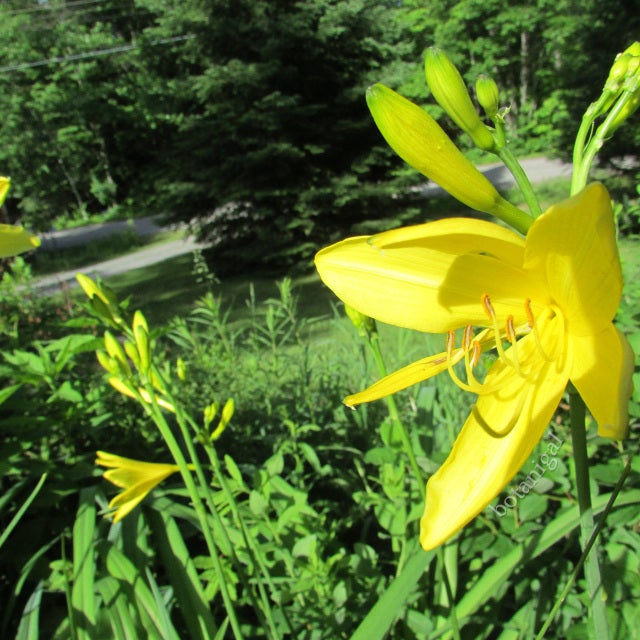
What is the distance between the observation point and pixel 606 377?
1.77 feet

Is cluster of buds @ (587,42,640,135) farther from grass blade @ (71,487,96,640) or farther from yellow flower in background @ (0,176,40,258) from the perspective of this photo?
grass blade @ (71,487,96,640)

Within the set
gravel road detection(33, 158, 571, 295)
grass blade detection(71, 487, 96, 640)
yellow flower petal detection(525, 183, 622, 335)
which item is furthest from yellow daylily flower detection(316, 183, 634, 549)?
gravel road detection(33, 158, 571, 295)

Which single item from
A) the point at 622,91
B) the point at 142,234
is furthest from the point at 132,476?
the point at 142,234

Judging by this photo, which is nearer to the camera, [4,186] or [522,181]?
[522,181]

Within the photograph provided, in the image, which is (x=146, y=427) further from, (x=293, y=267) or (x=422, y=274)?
(x=293, y=267)

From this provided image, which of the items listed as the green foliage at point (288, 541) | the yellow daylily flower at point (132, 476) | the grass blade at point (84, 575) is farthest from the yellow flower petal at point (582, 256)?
the grass blade at point (84, 575)

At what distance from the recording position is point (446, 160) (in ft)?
1.86

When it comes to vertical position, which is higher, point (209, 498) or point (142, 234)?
point (209, 498)

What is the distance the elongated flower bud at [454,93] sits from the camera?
2.18 feet

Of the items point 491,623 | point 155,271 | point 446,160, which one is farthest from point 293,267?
point 446,160

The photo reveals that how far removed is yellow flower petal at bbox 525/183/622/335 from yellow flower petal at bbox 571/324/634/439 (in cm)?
2

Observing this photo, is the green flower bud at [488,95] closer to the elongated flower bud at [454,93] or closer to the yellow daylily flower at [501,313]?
the elongated flower bud at [454,93]

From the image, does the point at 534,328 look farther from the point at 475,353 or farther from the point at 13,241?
the point at 13,241

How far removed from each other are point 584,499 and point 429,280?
0.98ft
